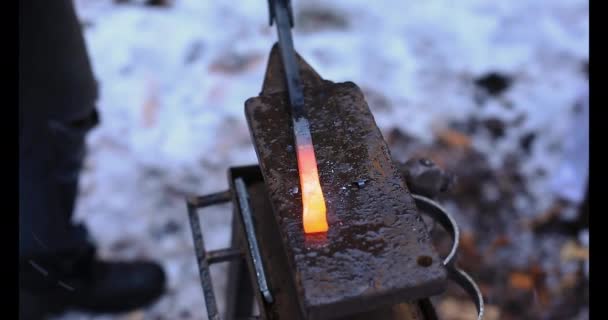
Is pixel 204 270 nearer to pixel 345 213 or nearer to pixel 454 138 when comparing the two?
pixel 345 213

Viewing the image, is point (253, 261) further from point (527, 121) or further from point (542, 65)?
point (542, 65)

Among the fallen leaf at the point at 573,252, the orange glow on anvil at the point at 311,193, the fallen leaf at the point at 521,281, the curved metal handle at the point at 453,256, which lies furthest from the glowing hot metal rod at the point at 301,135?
the fallen leaf at the point at 573,252

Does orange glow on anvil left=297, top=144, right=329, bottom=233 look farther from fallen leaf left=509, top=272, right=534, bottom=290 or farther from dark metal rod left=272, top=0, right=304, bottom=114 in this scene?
fallen leaf left=509, top=272, right=534, bottom=290

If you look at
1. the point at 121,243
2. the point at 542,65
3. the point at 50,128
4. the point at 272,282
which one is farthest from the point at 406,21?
the point at 272,282

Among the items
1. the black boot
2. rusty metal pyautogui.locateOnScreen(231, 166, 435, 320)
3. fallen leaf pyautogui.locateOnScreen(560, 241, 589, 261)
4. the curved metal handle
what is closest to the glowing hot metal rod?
rusty metal pyautogui.locateOnScreen(231, 166, 435, 320)

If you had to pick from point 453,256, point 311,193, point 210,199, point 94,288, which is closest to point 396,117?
point 94,288

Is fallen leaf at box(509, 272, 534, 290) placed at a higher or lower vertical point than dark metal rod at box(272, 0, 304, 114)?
lower
